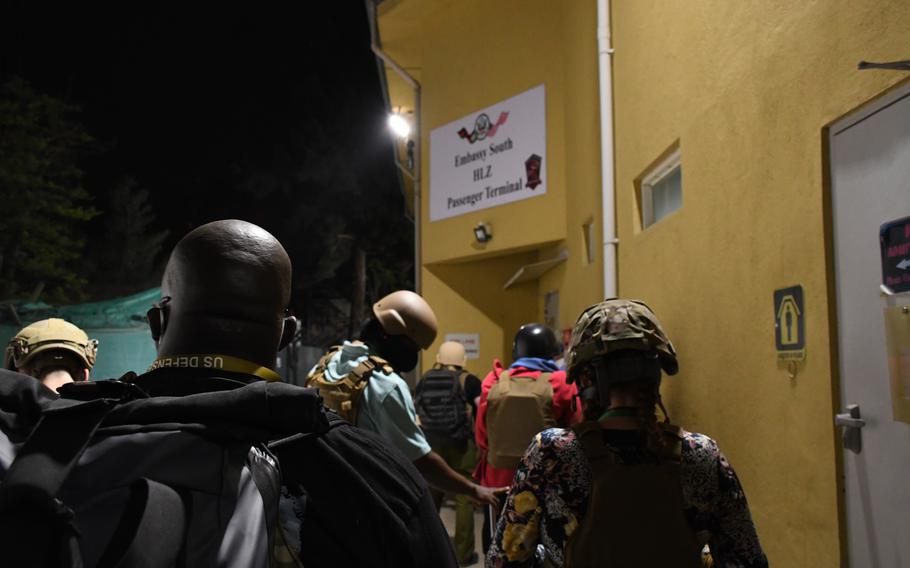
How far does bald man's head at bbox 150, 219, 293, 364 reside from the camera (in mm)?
1456

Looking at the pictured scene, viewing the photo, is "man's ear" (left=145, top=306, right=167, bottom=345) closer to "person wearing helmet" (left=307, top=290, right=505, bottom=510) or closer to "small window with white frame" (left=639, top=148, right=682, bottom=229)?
"person wearing helmet" (left=307, top=290, right=505, bottom=510)

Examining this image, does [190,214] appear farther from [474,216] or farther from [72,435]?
[72,435]

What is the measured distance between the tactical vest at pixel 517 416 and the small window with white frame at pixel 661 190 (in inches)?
68.3

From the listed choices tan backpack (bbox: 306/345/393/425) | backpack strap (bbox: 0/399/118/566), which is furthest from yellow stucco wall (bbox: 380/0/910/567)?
backpack strap (bbox: 0/399/118/566)

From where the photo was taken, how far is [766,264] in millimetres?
3500

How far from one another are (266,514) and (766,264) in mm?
3033

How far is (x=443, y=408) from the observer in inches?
273

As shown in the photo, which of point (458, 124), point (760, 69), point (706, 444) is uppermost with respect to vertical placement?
point (458, 124)

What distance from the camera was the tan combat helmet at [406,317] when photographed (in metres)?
3.74

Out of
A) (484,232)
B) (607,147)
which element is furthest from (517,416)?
(484,232)

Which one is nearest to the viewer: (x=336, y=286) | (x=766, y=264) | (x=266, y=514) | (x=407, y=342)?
(x=266, y=514)

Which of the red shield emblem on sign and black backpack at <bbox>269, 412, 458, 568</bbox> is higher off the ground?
the red shield emblem on sign

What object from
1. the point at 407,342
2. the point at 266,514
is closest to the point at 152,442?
the point at 266,514

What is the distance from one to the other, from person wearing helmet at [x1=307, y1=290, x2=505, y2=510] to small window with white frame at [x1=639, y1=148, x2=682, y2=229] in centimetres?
245
